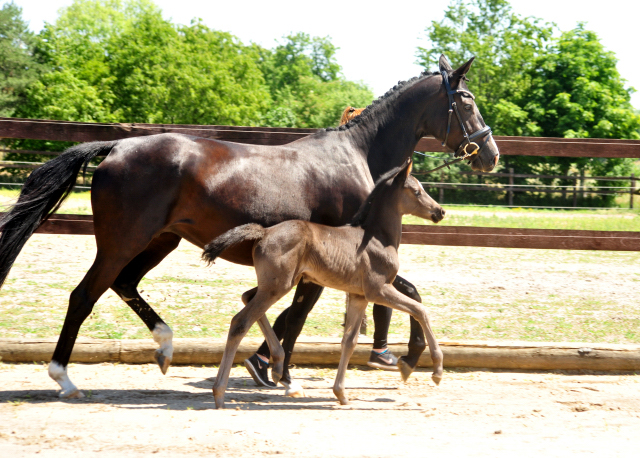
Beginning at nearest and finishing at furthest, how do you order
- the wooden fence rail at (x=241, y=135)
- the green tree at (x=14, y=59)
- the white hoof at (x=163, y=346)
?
the white hoof at (x=163, y=346) → the wooden fence rail at (x=241, y=135) → the green tree at (x=14, y=59)

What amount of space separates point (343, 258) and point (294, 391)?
3.23 ft

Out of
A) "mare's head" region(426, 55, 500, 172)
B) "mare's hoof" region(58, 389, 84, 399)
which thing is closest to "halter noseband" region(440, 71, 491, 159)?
"mare's head" region(426, 55, 500, 172)

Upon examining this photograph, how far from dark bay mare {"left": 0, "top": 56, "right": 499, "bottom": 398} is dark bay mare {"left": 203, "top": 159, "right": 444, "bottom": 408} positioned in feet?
0.80

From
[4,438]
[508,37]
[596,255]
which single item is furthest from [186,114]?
[4,438]

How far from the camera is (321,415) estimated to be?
3828 millimetres

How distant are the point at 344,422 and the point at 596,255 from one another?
8623 millimetres

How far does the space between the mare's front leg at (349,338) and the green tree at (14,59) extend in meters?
32.4

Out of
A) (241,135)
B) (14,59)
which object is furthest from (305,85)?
(241,135)

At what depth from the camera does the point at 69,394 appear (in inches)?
157

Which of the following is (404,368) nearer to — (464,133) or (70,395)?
(464,133)

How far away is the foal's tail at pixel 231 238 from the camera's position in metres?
3.78

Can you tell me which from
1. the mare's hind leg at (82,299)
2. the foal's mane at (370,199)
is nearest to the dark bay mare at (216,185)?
the mare's hind leg at (82,299)

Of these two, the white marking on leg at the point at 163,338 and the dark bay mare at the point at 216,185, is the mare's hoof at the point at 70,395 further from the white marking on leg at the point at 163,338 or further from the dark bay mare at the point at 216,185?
the white marking on leg at the point at 163,338

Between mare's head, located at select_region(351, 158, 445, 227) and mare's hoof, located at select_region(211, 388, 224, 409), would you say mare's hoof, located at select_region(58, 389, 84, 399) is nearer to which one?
mare's hoof, located at select_region(211, 388, 224, 409)
